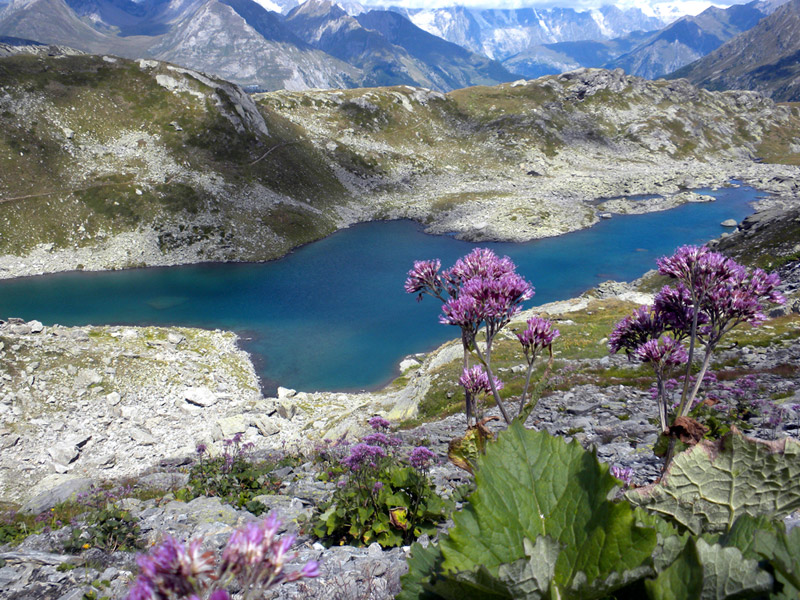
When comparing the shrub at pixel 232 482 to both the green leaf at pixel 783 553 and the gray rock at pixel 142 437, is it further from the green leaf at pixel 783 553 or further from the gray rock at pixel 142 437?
the gray rock at pixel 142 437

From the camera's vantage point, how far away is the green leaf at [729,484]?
217 centimetres

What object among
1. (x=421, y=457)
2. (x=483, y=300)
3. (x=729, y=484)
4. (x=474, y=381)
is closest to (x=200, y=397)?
(x=421, y=457)

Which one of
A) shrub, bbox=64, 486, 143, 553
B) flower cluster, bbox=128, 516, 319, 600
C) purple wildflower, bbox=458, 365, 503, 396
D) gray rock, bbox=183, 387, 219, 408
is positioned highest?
flower cluster, bbox=128, 516, 319, 600

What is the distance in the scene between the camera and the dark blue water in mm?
40062

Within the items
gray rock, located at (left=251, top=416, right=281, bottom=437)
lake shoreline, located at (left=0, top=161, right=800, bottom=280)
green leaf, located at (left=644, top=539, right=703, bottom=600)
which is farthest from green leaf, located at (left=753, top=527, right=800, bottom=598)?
lake shoreline, located at (left=0, top=161, right=800, bottom=280)

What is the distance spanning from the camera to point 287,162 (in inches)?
3445

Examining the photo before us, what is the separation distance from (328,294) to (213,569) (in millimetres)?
51936

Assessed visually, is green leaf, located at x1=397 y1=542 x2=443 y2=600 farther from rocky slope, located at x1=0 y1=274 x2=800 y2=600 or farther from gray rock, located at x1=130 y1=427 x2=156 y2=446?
gray rock, located at x1=130 y1=427 x2=156 y2=446

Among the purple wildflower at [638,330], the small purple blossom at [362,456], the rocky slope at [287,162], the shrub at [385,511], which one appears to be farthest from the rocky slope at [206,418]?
the rocky slope at [287,162]

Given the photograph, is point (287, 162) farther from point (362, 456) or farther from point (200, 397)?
point (362, 456)

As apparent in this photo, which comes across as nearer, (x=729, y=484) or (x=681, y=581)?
(x=681, y=581)

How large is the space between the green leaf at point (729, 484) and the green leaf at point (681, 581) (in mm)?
974

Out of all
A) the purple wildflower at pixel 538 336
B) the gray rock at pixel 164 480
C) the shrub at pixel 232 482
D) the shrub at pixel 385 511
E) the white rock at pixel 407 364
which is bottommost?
the white rock at pixel 407 364

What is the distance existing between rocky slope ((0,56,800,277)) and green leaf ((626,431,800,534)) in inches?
2674
